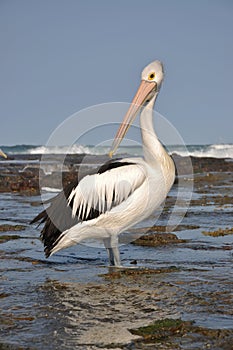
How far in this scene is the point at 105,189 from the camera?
598 cm

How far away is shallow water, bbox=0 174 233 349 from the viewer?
157 inches

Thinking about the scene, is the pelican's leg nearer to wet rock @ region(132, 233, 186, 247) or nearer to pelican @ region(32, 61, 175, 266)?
pelican @ region(32, 61, 175, 266)

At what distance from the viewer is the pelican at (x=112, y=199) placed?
19.3 ft

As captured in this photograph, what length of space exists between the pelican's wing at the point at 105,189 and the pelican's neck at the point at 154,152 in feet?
0.93

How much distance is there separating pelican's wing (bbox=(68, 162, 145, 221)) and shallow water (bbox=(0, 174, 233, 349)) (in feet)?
2.28

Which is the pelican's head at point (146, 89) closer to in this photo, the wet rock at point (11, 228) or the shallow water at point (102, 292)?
the shallow water at point (102, 292)

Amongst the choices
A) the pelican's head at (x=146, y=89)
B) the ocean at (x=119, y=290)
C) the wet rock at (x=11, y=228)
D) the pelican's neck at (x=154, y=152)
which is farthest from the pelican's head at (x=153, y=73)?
the wet rock at (x=11, y=228)

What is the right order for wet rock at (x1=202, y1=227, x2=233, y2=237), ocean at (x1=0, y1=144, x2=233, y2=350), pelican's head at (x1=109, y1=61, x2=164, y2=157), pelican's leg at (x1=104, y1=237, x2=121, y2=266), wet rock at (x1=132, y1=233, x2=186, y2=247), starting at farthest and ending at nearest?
wet rock at (x1=202, y1=227, x2=233, y2=237), wet rock at (x1=132, y1=233, x2=186, y2=247), pelican's head at (x1=109, y1=61, x2=164, y2=157), pelican's leg at (x1=104, y1=237, x2=121, y2=266), ocean at (x1=0, y1=144, x2=233, y2=350)

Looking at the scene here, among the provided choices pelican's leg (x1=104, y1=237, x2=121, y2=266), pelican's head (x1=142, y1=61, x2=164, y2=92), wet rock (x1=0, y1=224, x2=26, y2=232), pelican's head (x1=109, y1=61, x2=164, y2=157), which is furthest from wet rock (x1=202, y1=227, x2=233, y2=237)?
wet rock (x1=0, y1=224, x2=26, y2=232)

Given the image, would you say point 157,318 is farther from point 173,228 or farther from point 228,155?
point 228,155

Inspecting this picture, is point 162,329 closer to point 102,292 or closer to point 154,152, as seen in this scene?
point 102,292

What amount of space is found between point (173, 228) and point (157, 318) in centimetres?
517

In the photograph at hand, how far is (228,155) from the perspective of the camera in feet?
190

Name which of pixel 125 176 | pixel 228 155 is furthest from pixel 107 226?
pixel 228 155
